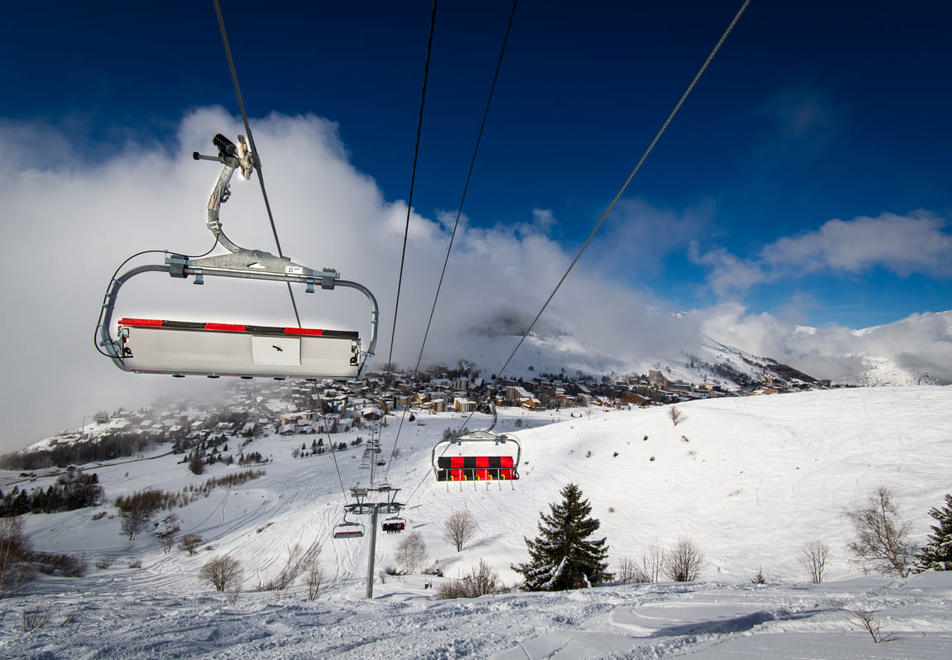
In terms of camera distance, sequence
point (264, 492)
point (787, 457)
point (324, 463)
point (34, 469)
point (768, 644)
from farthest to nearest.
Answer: point (34, 469) → point (324, 463) → point (264, 492) → point (787, 457) → point (768, 644)

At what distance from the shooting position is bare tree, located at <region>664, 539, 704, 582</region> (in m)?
20.7

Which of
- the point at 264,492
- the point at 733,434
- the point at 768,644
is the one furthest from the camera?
the point at 264,492

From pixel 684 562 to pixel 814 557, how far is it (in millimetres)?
6449

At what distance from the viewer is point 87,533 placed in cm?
4866

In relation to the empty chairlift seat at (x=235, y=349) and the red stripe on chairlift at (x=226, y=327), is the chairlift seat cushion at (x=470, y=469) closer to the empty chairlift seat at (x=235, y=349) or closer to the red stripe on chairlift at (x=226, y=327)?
the empty chairlift seat at (x=235, y=349)

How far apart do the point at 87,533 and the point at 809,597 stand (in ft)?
242

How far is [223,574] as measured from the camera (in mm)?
26953

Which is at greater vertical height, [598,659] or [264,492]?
[598,659]

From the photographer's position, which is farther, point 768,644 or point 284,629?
point 284,629

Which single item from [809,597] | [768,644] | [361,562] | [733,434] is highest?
[733,434]

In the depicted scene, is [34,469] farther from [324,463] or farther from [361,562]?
[361,562]

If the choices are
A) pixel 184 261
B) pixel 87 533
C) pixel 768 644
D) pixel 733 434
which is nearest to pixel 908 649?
pixel 768 644

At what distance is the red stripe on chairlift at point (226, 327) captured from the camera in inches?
142

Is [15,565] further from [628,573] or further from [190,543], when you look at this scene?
[628,573]
